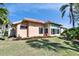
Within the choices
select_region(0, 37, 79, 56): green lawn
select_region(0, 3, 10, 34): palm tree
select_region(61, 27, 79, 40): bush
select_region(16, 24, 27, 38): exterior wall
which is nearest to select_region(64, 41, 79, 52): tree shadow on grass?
select_region(0, 37, 79, 56): green lawn

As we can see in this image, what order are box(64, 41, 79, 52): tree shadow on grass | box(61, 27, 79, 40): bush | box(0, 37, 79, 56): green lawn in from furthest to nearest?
box(61, 27, 79, 40): bush, box(64, 41, 79, 52): tree shadow on grass, box(0, 37, 79, 56): green lawn

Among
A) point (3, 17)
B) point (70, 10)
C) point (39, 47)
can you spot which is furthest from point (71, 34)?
point (3, 17)

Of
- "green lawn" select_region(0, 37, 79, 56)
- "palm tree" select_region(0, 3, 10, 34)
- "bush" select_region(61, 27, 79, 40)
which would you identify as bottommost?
"green lawn" select_region(0, 37, 79, 56)

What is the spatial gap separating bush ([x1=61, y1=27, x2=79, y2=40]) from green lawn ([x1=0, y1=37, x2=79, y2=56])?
127mm

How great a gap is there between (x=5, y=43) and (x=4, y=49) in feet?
0.53

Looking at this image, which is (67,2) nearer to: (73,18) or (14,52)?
(73,18)

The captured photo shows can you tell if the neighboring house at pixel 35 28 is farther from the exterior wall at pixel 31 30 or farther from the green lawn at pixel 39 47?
the green lawn at pixel 39 47

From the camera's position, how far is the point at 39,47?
21.0 feet

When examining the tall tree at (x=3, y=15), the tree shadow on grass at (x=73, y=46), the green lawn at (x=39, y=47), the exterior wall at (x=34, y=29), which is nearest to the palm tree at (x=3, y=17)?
the tall tree at (x=3, y=15)

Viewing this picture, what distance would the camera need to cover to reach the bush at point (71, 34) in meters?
6.48

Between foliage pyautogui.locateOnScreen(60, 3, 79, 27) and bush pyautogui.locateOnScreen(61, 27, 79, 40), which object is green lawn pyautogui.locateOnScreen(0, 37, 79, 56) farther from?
foliage pyautogui.locateOnScreen(60, 3, 79, 27)

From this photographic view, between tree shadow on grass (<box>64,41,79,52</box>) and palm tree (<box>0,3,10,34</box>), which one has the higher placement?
palm tree (<box>0,3,10,34</box>)

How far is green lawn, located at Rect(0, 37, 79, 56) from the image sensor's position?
624cm

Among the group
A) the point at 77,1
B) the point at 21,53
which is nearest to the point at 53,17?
the point at 77,1
